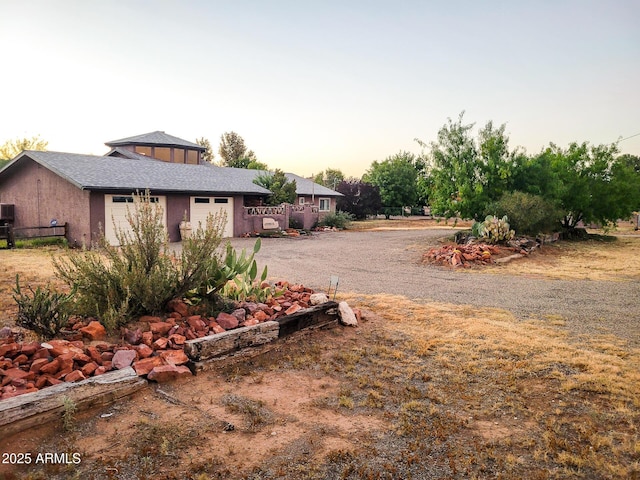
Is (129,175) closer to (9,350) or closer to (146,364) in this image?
(9,350)

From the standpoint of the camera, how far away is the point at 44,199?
62.0 ft

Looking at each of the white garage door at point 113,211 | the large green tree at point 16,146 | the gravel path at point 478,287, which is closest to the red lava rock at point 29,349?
the gravel path at point 478,287

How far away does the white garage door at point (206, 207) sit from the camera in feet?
68.6

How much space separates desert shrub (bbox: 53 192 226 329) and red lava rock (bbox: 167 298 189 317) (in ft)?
0.32

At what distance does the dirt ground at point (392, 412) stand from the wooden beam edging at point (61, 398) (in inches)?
3.8

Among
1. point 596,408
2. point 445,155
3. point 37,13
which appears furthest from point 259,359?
point 445,155

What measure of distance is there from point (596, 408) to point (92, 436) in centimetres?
429

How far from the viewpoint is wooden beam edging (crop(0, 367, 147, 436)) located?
3035 mm

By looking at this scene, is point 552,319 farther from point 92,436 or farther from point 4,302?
point 4,302

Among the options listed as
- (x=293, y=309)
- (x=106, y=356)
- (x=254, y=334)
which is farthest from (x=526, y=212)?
(x=106, y=356)

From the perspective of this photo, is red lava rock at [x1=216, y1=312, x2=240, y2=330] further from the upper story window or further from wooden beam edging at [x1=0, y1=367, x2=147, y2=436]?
the upper story window

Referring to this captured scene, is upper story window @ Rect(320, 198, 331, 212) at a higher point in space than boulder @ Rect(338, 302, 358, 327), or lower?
higher

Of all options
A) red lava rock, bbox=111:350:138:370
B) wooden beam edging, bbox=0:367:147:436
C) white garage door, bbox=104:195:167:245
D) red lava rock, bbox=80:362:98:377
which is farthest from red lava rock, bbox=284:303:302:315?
white garage door, bbox=104:195:167:245

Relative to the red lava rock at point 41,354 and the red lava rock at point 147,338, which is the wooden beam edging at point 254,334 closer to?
the red lava rock at point 147,338
